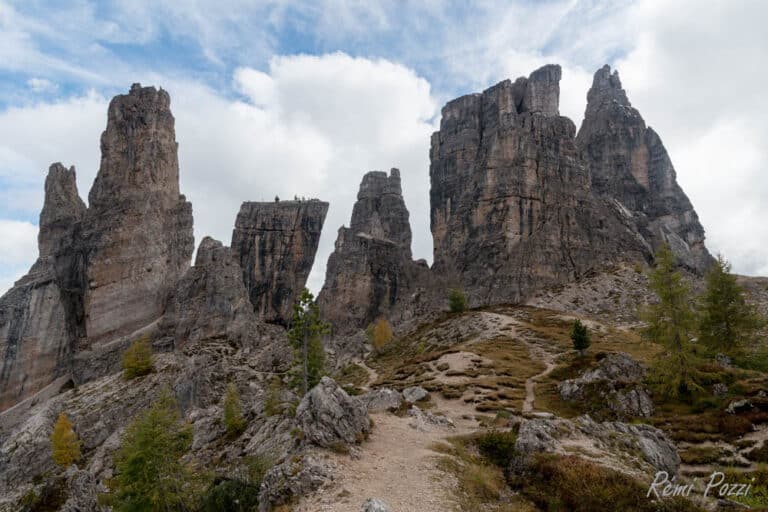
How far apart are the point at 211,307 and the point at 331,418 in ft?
238

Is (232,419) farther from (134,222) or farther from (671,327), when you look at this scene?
(134,222)

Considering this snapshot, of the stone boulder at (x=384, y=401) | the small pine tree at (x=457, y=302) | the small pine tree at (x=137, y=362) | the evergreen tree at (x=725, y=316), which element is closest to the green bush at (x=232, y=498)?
the stone boulder at (x=384, y=401)

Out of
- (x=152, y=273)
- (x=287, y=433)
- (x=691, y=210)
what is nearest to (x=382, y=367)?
(x=287, y=433)

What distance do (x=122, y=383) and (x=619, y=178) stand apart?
141 meters

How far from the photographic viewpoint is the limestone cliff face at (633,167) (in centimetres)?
14050

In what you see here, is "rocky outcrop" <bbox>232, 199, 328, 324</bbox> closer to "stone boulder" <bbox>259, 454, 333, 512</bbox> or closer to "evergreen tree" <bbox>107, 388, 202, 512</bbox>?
"evergreen tree" <bbox>107, 388, 202, 512</bbox>

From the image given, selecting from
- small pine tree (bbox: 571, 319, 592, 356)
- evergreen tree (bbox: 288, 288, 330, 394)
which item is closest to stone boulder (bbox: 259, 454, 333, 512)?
evergreen tree (bbox: 288, 288, 330, 394)

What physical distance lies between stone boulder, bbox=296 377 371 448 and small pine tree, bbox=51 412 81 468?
2014 inches

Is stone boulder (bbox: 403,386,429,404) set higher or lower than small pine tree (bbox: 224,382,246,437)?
higher

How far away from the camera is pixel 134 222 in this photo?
97750 mm

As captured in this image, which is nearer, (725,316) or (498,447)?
(498,447)

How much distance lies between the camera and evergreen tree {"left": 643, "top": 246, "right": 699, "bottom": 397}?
1326 inches

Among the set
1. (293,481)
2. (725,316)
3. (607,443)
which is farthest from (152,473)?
(725,316)

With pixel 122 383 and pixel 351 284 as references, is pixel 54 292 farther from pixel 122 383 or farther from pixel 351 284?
pixel 351 284
